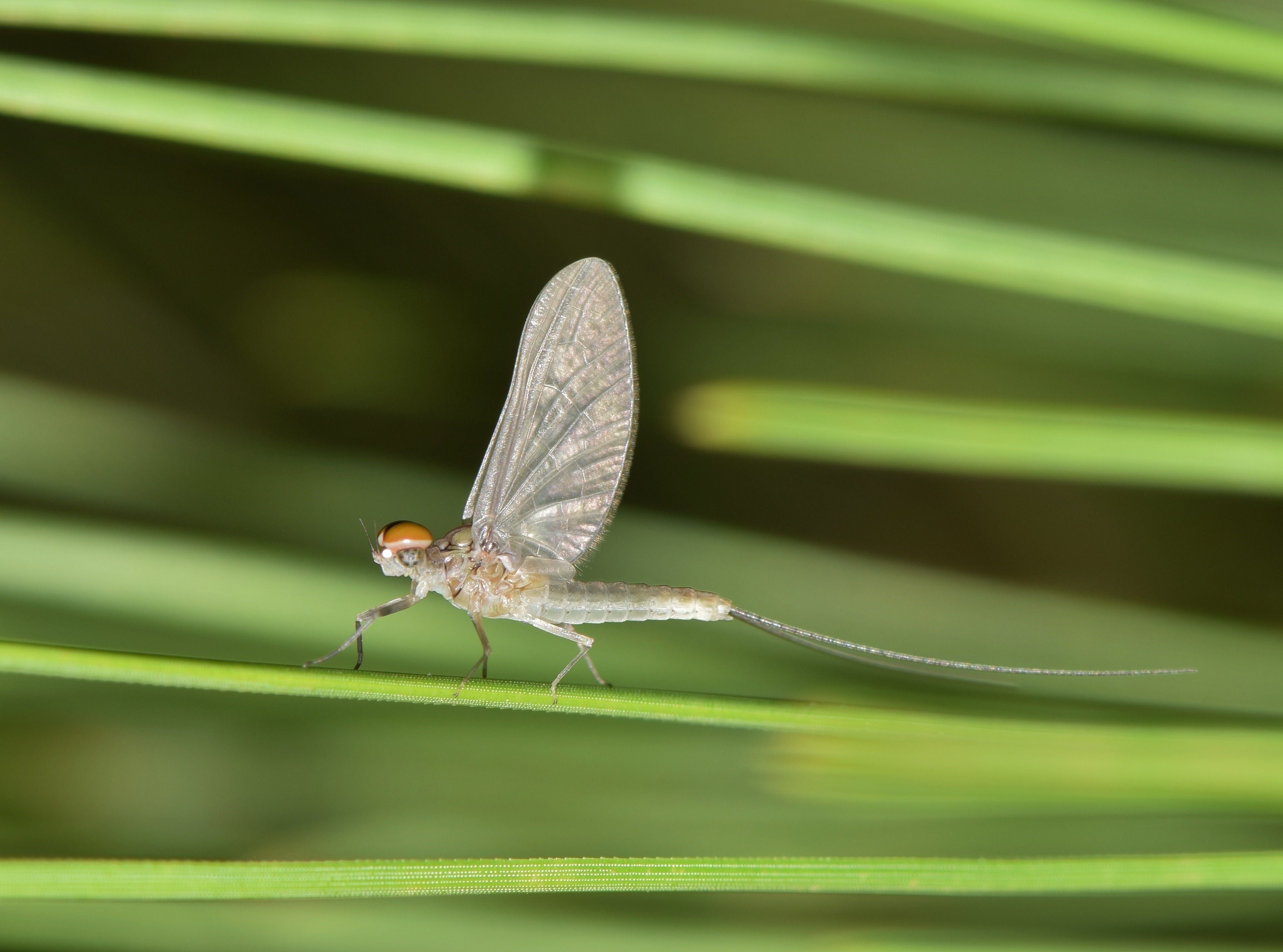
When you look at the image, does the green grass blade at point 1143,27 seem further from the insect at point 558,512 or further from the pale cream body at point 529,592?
the pale cream body at point 529,592

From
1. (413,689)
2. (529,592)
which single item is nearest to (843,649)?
(529,592)

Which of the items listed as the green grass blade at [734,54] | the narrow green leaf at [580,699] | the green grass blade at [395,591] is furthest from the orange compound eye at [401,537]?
the green grass blade at [734,54]

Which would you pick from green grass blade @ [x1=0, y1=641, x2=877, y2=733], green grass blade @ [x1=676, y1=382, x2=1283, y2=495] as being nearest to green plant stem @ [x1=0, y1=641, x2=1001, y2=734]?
green grass blade @ [x1=0, y1=641, x2=877, y2=733]

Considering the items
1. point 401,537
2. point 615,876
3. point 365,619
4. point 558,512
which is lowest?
point 615,876

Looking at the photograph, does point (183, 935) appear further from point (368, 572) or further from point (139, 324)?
point (139, 324)

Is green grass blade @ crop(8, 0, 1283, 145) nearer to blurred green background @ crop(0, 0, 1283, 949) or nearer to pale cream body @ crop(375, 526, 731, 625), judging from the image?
blurred green background @ crop(0, 0, 1283, 949)

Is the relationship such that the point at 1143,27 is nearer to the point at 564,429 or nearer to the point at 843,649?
the point at 843,649

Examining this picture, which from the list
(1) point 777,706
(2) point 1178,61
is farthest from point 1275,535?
(1) point 777,706
